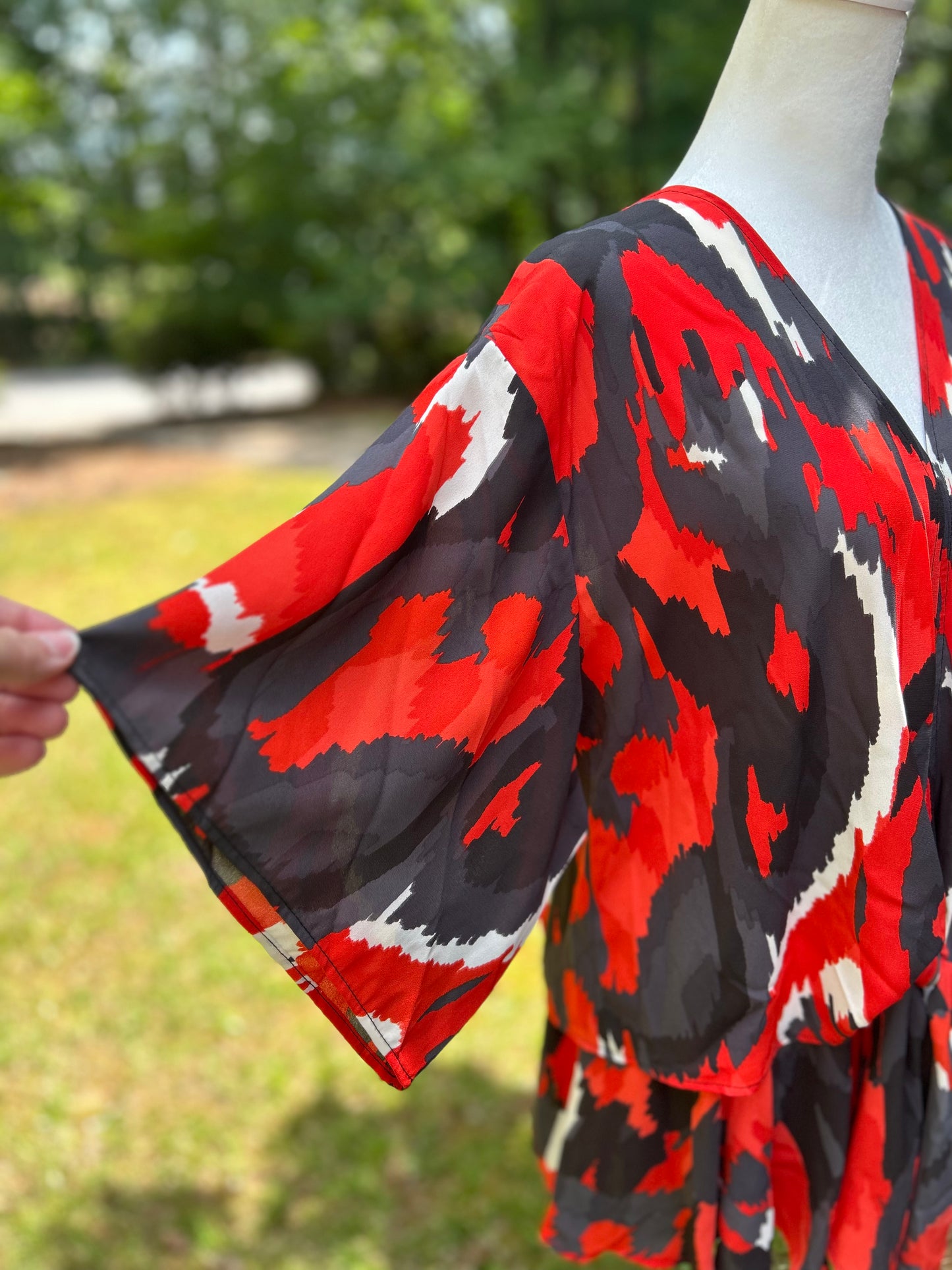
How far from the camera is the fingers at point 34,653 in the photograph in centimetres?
79

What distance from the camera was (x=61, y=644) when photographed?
31.5 inches

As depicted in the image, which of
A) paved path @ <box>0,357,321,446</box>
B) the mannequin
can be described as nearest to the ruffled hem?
the mannequin

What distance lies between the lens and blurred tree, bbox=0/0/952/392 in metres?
10.1

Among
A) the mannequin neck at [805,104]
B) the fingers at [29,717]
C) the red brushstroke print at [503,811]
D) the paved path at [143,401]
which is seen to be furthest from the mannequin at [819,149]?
the paved path at [143,401]

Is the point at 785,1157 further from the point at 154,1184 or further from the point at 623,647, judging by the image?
the point at 154,1184

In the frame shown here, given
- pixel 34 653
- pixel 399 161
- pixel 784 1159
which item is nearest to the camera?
pixel 34 653

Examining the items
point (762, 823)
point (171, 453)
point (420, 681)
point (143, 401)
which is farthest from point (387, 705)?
point (143, 401)

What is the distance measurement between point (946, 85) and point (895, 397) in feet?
37.3

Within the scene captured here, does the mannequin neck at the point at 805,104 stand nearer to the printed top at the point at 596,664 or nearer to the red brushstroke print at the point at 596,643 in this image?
the printed top at the point at 596,664

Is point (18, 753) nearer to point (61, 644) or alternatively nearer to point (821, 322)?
point (61, 644)

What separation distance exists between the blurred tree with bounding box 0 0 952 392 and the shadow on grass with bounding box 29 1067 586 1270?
898 cm

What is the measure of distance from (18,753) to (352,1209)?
1669 millimetres

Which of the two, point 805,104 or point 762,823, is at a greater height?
point 805,104

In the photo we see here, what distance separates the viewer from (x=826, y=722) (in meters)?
0.98
